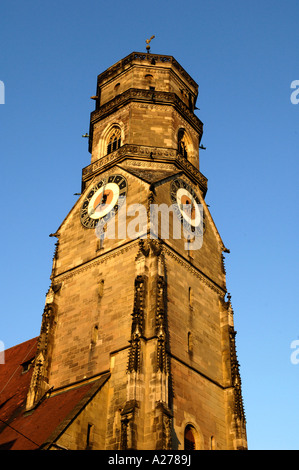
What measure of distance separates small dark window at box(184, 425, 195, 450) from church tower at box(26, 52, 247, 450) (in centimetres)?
6

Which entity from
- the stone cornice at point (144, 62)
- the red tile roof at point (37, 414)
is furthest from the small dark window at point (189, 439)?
the stone cornice at point (144, 62)

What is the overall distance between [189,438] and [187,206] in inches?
366

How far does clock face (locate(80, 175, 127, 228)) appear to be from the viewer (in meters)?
23.9

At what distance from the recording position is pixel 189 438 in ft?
62.7

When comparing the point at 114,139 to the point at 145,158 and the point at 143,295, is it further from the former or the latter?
the point at 143,295

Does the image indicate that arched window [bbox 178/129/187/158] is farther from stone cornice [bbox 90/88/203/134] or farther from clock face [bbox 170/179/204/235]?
clock face [bbox 170/179/204/235]

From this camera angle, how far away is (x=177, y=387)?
19.3 m

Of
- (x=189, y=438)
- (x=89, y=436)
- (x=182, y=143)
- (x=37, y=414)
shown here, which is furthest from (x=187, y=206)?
(x=89, y=436)

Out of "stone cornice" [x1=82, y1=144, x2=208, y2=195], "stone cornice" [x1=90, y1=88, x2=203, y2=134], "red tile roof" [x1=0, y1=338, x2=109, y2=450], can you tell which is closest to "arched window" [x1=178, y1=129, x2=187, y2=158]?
"stone cornice" [x1=90, y1=88, x2=203, y2=134]

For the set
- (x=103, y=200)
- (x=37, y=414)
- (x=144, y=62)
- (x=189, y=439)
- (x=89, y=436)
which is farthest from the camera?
(x=144, y=62)
